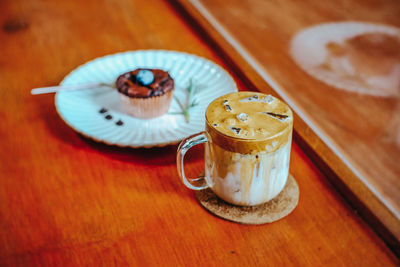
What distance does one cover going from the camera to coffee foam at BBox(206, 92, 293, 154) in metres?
0.49

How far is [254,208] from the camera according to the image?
1.89 ft

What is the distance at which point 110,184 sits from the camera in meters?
0.64

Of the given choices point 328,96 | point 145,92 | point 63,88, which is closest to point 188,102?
point 145,92

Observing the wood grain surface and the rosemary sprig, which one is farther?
the rosemary sprig

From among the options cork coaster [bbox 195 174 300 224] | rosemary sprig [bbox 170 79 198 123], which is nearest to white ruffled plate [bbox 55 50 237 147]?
rosemary sprig [bbox 170 79 198 123]

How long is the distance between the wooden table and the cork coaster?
1 centimetres

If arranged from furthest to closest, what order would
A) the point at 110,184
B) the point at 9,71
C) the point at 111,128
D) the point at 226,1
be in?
the point at 226,1
the point at 9,71
the point at 111,128
the point at 110,184

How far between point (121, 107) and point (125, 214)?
0.94 ft

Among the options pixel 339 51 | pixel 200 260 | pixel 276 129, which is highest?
pixel 276 129

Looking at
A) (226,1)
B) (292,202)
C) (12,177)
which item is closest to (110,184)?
(12,177)

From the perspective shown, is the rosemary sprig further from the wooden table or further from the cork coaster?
the cork coaster

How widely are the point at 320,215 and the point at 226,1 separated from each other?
2206 mm

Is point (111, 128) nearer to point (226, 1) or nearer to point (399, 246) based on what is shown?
point (399, 246)

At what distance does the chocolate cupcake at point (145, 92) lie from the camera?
745mm
